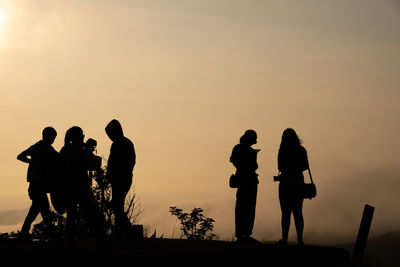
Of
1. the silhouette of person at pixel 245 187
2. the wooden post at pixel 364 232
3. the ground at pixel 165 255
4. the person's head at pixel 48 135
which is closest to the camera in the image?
the ground at pixel 165 255

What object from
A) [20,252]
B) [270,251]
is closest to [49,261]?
[20,252]

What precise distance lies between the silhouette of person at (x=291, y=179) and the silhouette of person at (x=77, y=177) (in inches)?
140

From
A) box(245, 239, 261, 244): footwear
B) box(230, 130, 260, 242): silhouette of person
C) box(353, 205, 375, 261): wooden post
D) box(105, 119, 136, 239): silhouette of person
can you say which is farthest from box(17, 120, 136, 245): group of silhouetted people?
box(353, 205, 375, 261): wooden post

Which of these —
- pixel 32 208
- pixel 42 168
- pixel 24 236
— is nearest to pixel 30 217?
pixel 32 208

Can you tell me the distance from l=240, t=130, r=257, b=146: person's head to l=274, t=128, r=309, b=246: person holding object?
96 centimetres

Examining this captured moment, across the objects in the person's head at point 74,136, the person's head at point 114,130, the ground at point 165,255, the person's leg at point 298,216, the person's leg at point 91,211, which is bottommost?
the ground at point 165,255

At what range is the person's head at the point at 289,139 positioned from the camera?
587 inches

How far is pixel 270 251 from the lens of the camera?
44.5ft

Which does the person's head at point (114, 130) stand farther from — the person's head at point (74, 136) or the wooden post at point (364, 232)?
the wooden post at point (364, 232)

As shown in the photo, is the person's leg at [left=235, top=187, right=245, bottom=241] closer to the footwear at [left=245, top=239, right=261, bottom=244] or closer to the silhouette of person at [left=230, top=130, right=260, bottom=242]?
the silhouette of person at [left=230, top=130, right=260, bottom=242]

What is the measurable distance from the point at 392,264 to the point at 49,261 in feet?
24.3

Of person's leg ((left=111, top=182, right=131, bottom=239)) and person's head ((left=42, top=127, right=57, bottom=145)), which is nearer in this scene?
person's head ((left=42, top=127, right=57, bottom=145))

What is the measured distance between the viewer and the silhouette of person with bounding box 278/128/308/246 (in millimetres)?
15000

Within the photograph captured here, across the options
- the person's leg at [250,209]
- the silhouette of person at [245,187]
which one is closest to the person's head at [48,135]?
the silhouette of person at [245,187]
